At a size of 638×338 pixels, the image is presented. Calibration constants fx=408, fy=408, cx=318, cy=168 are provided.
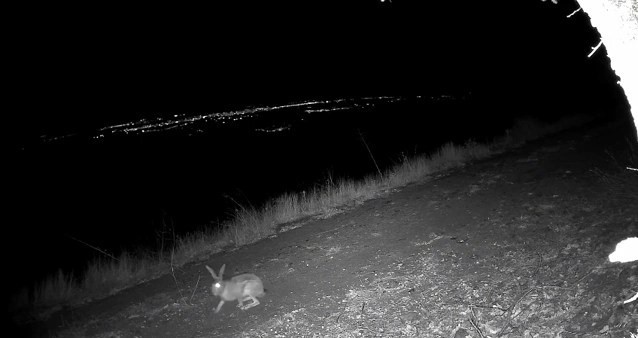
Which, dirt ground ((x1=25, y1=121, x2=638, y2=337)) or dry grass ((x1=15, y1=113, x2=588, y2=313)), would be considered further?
dry grass ((x1=15, y1=113, x2=588, y2=313))

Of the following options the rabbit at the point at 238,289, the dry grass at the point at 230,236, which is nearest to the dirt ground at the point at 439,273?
the rabbit at the point at 238,289

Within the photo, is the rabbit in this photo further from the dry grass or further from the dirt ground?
the dry grass

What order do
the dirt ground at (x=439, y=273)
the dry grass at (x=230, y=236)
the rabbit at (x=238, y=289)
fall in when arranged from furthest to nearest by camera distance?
1. the dry grass at (x=230, y=236)
2. the rabbit at (x=238, y=289)
3. the dirt ground at (x=439, y=273)

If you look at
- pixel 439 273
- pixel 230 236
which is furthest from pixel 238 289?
pixel 230 236

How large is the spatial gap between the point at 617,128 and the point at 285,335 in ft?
29.7

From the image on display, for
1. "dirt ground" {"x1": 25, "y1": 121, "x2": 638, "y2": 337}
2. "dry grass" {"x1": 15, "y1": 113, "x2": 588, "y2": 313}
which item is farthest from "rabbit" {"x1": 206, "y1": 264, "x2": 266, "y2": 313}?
"dry grass" {"x1": 15, "y1": 113, "x2": 588, "y2": 313}

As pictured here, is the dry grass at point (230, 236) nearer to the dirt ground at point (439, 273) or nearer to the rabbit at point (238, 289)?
the dirt ground at point (439, 273)

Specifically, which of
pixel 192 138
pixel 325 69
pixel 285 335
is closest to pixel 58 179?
pixel 192 138

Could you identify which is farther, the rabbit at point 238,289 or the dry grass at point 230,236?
the dry grass at point 230,236

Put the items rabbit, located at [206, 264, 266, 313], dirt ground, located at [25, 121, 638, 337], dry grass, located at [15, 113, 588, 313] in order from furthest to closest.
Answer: dry grass, located at [15, 113, 588, 313], rabbit, located at [206, 264, 266, 313], dirt ground, located at [25, 121, 638, 337]

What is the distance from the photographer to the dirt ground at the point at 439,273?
3.44 metres

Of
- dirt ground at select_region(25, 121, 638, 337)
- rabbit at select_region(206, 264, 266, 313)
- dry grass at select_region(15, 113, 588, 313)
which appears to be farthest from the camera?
dry grass at select_region(15, 113, 588, 313)

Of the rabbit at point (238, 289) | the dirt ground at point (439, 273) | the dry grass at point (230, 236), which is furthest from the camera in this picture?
the dry grass at point (230, 236)

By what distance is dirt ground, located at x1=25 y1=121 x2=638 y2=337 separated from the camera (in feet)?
11.3
